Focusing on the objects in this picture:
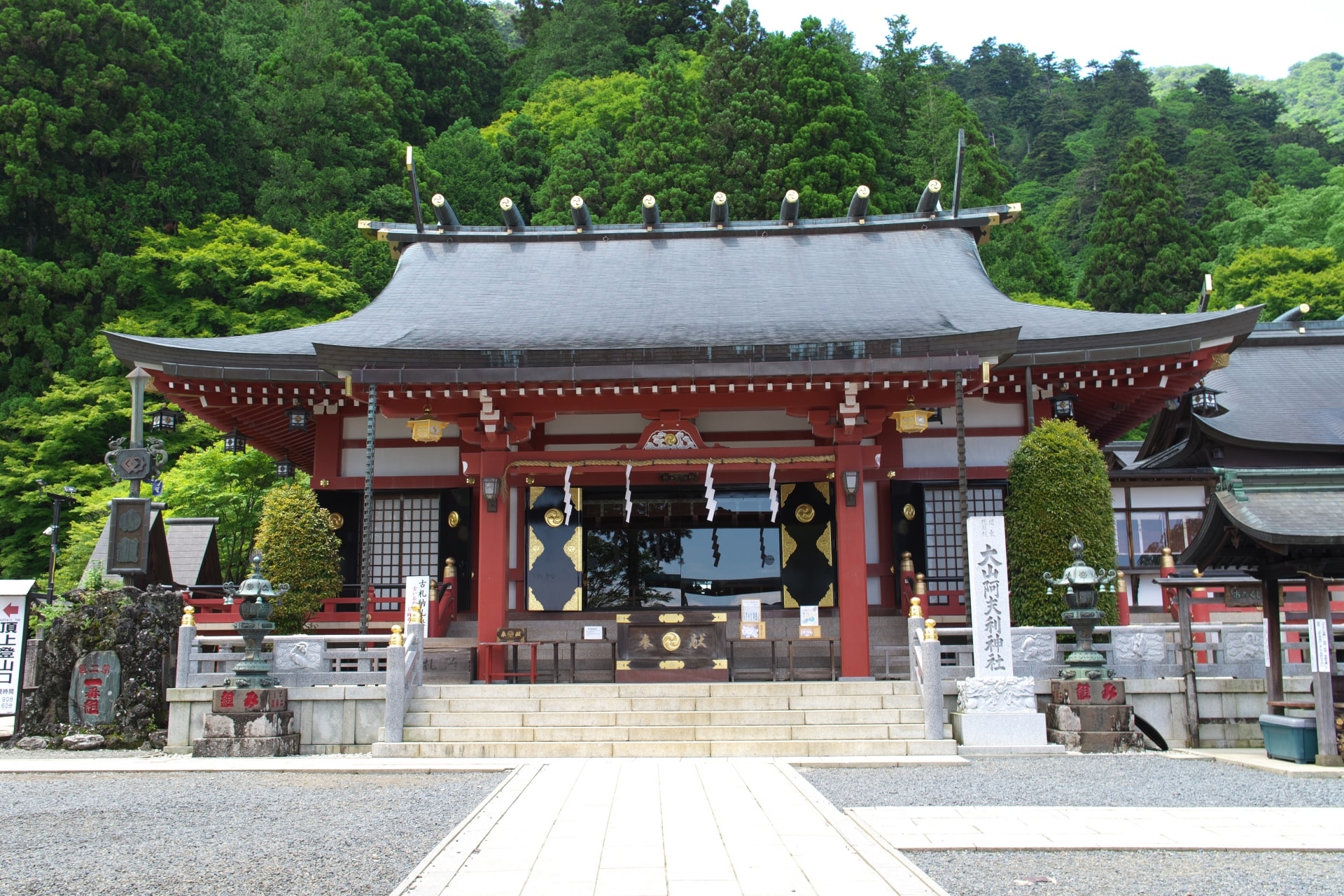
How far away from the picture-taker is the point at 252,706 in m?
11.0

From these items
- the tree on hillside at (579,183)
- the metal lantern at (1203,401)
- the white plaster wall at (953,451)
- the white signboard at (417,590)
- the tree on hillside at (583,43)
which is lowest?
the white signboard at (417,590)

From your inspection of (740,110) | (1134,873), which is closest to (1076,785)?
(1134,873)

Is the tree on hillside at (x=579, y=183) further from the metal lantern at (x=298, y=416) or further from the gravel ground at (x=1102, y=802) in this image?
the gravel ground at (x=1102, y=802)

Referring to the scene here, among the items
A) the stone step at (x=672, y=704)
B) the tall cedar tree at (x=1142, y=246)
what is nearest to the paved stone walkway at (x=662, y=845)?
the stone step at (x=672, y=704)

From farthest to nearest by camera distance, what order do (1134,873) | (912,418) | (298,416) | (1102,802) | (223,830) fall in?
(298,416) < (912,418) < (1102,802) < (223,830) < (1134,873)

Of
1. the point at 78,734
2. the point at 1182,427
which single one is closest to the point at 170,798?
the point at 78,734

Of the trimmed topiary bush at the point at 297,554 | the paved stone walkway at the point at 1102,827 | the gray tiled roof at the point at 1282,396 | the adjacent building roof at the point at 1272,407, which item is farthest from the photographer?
the gray tiled roof at the point at 1282,396

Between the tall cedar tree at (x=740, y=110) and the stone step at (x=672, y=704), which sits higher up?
the tall cedar tree at (x=740, y=110)

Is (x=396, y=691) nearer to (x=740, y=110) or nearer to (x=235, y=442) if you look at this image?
(x=235, y=442)

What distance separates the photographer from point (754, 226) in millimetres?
19609

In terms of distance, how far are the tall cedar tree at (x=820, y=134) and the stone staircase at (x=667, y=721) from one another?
988 inches

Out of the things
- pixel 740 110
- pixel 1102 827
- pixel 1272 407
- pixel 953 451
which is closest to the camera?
pixel 1102 827

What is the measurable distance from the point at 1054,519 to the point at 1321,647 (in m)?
3.66

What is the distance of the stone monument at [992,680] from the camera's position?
10.6 meters
